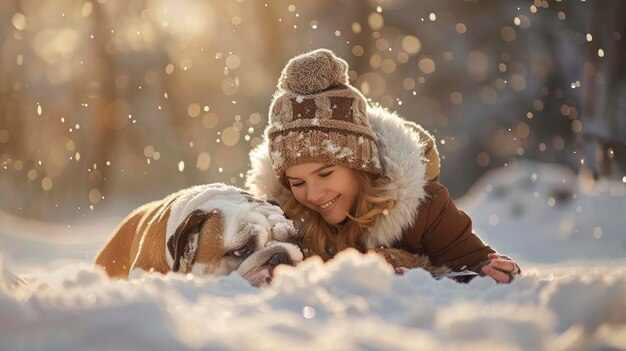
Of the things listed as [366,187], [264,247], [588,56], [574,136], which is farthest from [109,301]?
[574,136]

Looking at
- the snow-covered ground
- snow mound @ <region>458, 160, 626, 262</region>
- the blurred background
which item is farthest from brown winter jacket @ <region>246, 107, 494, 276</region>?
the blurred background

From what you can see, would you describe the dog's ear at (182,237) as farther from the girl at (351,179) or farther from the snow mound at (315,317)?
the snow mound at (315,317)

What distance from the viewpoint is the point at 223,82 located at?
1059 centimetres

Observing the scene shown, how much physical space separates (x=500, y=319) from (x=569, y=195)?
631cm

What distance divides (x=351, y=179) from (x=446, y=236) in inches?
22.2

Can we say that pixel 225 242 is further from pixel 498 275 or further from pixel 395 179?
pixel 498 275

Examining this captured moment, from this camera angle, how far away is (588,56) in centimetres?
839

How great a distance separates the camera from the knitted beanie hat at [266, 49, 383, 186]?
11.0ft

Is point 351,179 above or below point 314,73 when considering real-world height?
below

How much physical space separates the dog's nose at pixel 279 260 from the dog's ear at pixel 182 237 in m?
0.36

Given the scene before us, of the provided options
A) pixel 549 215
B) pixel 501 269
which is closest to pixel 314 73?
pixel 501 269

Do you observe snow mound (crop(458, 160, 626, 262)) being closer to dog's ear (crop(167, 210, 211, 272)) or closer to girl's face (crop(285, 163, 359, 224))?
girl's face (crop(285, 163, 359, 224))

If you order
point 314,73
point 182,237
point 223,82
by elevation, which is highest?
point 223,82

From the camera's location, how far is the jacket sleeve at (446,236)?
11.2 feet
